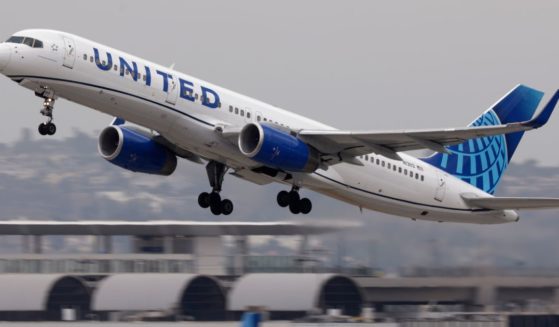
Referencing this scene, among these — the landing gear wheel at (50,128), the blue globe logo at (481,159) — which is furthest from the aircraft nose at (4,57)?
the blue globe logo at (481,159)

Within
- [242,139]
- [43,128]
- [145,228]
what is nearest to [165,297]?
[145,228]

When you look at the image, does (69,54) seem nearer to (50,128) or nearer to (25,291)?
(50,128)

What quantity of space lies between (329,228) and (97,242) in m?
31.2

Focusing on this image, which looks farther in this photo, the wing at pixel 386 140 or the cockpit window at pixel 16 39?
the wing at pixel 386 140

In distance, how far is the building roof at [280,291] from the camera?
187 ft

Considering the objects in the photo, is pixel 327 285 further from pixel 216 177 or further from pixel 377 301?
pixel 216 177

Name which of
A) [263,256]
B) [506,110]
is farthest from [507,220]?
[263,256]

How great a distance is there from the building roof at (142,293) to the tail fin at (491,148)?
58.1 ft

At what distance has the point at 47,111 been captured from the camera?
1437 inches

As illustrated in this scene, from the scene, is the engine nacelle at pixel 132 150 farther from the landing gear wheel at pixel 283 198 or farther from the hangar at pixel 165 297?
the hangar at pixel 165 297

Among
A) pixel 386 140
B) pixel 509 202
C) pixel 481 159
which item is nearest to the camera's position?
pixel 386 140

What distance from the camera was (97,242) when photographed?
254 feet

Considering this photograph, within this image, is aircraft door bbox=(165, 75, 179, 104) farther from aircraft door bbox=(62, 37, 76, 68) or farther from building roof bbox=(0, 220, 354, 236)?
building roof bbox=(0, 220, 354, 236)

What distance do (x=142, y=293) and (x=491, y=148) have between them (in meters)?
20.2
